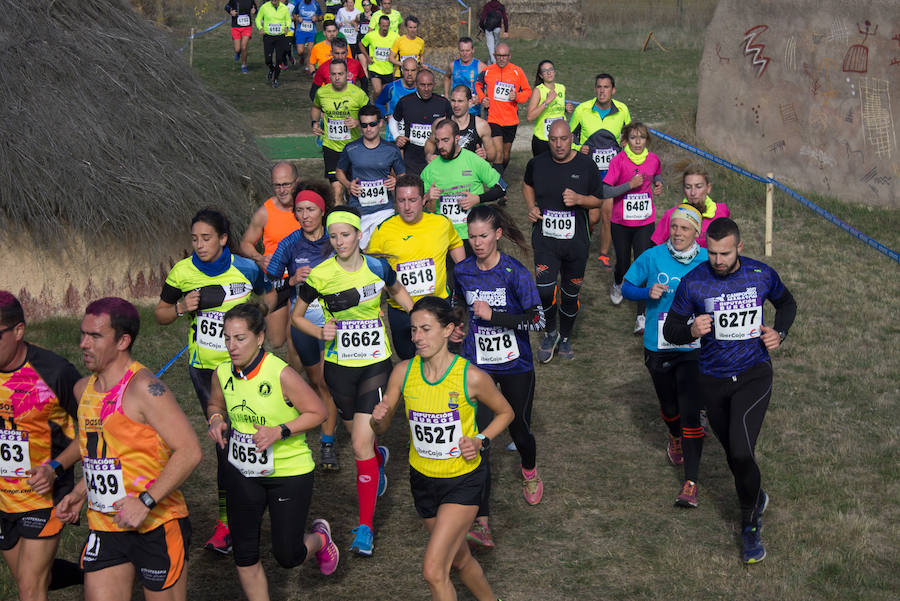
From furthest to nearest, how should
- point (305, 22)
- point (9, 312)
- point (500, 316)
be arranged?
point (305, 22), point (500, 316), point (9, 312)

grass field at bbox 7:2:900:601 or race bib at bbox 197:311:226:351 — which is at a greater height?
race bib at bbox 197:311:226:351

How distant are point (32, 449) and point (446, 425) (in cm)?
206

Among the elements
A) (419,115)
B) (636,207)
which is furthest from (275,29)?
(636,207)

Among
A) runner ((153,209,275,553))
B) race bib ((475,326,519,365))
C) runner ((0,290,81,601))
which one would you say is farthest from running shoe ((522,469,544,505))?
runner ((0,290,81,601))

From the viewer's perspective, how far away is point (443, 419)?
5566 millimetres

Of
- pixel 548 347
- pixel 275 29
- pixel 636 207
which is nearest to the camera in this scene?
pixel 548 347

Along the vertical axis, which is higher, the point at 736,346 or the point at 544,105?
the point at 736,346

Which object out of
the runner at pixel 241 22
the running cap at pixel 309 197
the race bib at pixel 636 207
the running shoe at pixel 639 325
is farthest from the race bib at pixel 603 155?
the runner at pixel 241 22

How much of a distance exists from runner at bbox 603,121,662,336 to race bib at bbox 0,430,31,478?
652 cm

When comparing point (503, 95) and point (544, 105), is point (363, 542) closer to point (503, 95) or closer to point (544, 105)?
point (544, 105)

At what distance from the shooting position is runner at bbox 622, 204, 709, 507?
23.9ft

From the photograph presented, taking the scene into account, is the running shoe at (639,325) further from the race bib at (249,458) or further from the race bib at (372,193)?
the race bib at (249,458)

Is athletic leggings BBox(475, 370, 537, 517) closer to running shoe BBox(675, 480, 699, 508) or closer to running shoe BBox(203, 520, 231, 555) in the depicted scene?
running shoe BBox(675, 480, 699, 508)

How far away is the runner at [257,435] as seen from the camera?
5457 mm
